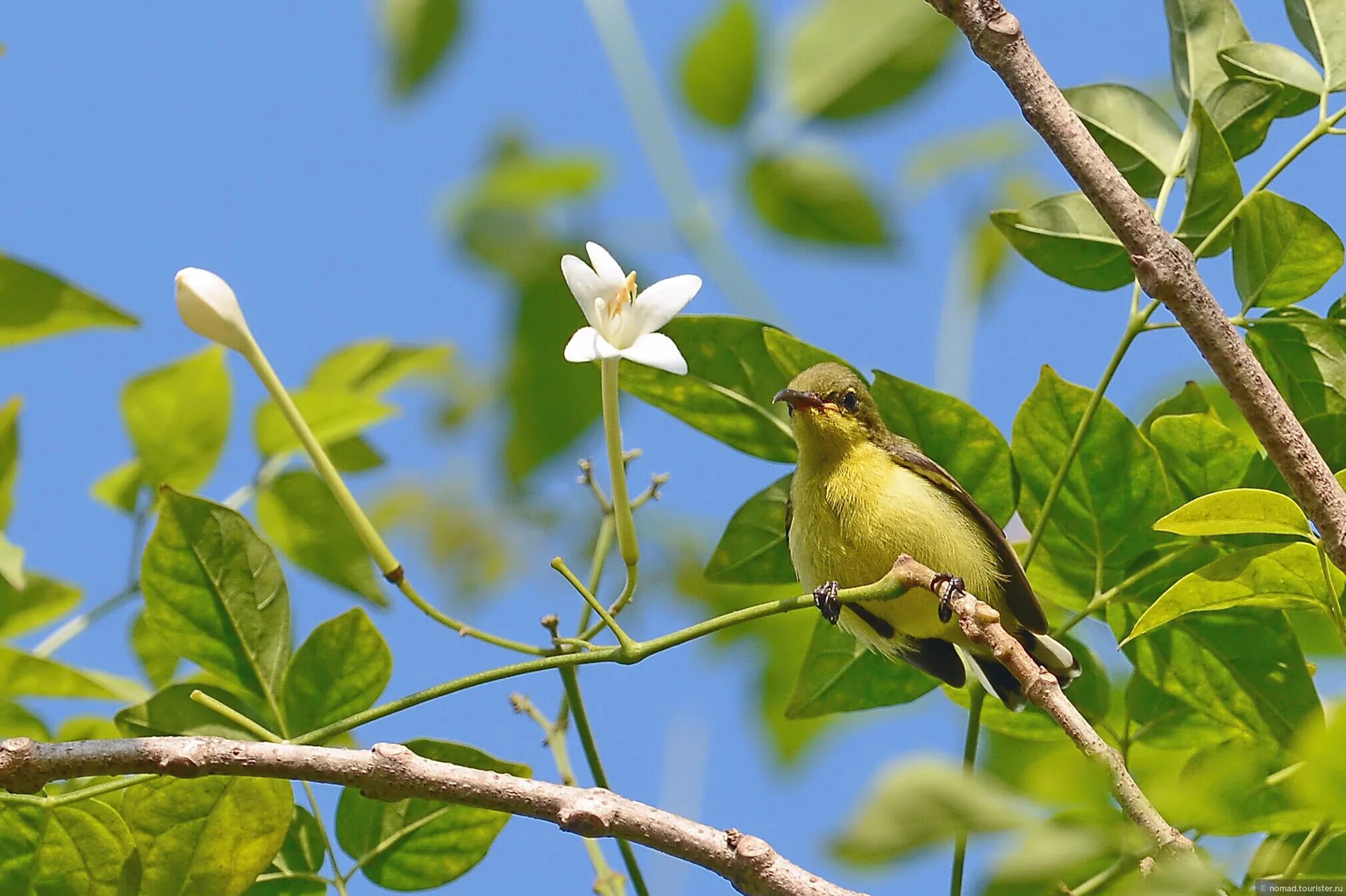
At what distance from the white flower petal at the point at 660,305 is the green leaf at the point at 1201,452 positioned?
2.64 feet

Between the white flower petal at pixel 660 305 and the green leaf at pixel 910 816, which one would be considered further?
the white flower petal at pixel 660 305

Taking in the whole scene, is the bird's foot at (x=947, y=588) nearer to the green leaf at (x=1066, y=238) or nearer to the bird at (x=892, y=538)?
the bird at (x=892, y=538)

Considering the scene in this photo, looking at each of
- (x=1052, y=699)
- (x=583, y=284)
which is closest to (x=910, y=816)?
(x=1052, y=699)

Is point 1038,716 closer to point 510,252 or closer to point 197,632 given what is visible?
Answer: point 510,252

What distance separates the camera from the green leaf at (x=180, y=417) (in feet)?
8.84

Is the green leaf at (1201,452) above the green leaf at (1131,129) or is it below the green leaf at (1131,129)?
below

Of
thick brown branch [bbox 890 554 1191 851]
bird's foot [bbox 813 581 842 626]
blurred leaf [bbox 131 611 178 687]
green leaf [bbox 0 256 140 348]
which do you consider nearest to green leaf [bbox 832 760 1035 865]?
thick brown branch [bbox 890 554 1191 851]

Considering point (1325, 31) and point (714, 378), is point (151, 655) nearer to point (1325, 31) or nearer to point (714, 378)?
point (714, 378)

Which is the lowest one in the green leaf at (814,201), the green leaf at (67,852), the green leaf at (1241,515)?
the green leaf at (67,852)

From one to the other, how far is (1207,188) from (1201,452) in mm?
430

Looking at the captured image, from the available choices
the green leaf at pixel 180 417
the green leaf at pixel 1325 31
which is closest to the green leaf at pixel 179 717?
the green leaf at pixel 180 417

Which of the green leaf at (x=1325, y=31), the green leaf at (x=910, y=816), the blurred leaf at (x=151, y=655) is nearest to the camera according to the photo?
the green leaf at (x=910, y=816)

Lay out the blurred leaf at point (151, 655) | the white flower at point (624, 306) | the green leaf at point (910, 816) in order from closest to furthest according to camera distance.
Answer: the green leaf at point (910, 816) → the white flower at point (624, 306) → the blurred leaf at point (151, 655)

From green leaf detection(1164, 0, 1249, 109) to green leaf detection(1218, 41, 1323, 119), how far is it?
3.1 inches
